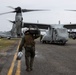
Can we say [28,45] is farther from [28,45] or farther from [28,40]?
[28,40]

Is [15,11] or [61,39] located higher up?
[15,11]

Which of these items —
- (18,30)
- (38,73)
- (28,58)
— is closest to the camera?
(38,73)

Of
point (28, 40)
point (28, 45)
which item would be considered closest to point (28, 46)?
point (28, 45)

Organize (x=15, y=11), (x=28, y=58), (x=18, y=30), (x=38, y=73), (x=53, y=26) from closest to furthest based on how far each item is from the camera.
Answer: (x=38, y=73) → (x=28, y=58) → (x=53, y=26) → (x=18, y=30) → (x=15, y=11)

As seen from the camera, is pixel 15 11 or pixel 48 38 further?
pixel 15 11

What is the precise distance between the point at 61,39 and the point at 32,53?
27565 mm

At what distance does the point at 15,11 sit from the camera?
6194 centimetres

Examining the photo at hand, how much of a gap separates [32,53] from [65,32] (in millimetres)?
28568

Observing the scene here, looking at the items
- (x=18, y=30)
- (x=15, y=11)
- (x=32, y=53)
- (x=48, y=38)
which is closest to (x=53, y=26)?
(x=48, y=38)

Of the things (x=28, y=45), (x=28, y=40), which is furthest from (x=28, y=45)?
(x=28, y=40)

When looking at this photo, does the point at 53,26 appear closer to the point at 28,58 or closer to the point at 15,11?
the point at 15,11

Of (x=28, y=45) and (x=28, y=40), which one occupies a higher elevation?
(x=28, y=40)

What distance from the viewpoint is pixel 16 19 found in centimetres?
5825

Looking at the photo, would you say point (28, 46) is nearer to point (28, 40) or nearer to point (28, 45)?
point (28, 45)
